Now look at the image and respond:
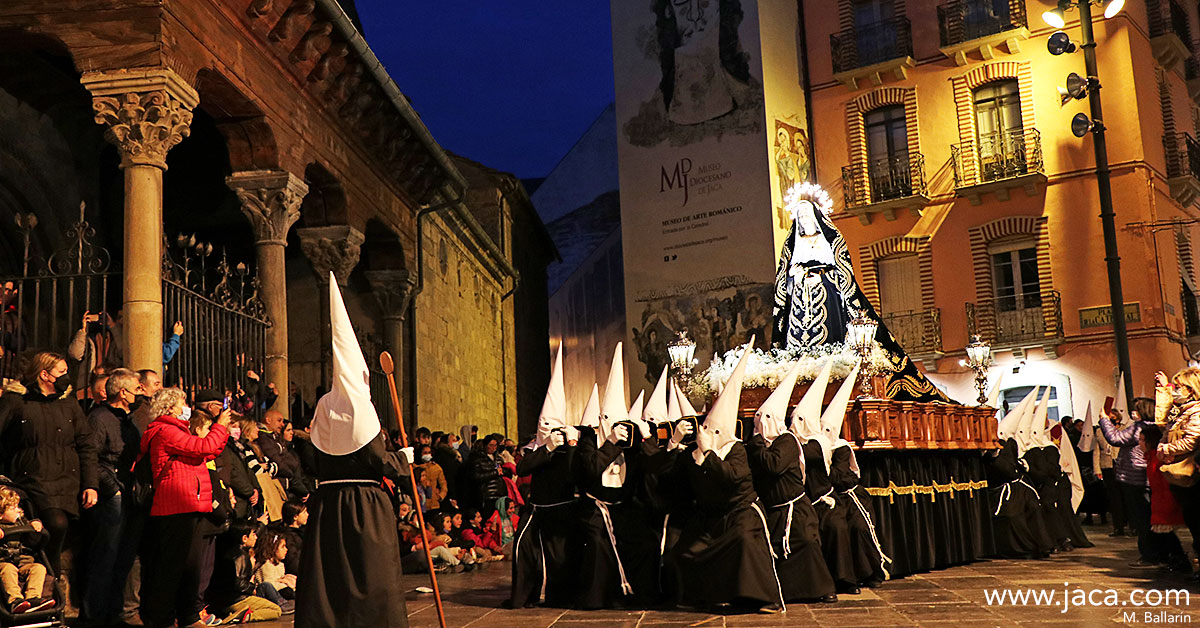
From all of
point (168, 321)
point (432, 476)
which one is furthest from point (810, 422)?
point (168, 321)

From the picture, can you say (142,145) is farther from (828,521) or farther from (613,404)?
(828,521)

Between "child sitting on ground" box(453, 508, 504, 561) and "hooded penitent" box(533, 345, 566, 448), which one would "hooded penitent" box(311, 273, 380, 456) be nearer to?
"hooded penitent" box(533, 345, 566, 448)

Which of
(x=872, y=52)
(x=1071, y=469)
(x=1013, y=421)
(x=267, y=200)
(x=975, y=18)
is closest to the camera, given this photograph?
(x=1013, y=421)

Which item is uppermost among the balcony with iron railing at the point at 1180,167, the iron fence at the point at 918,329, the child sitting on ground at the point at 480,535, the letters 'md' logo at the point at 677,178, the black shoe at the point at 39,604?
the letters 'md' logo at the point at 677,178

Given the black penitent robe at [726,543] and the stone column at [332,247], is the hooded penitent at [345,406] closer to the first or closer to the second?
the black penitent robe at [726,543]

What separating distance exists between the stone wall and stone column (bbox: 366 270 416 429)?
430 mm

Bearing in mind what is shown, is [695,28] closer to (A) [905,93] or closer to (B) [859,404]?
(A) [905,93]

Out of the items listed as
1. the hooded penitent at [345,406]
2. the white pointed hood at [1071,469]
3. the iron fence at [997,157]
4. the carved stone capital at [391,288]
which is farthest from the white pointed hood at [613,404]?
the iron fence at [997,157]

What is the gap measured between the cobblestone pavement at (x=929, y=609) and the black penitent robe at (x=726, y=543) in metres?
0.19

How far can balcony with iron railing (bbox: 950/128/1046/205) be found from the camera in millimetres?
25844

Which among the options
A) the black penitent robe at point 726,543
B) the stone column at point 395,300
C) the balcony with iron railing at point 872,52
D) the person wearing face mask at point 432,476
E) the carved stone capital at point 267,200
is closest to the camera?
the black penitent robe at point 726,543

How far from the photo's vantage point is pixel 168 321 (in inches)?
457

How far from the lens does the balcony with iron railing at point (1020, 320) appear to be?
25297 mm

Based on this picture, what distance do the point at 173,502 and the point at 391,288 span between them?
1163 centimetres
